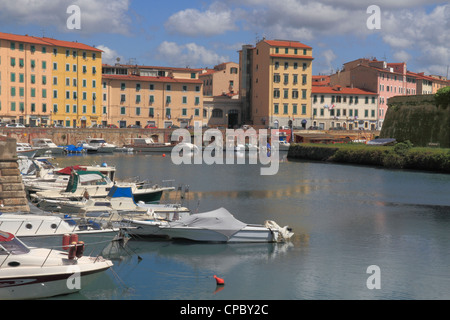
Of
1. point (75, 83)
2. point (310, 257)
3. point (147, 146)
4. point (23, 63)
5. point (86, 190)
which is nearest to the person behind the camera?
point (310, 257)

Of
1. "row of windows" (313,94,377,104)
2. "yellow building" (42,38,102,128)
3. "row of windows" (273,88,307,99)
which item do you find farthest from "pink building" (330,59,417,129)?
"yellow building" (42,38,102,128)

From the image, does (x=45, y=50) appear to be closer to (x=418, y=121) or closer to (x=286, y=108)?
(x=286, y=108)

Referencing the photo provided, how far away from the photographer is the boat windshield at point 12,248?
18.7 m

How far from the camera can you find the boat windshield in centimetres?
1872

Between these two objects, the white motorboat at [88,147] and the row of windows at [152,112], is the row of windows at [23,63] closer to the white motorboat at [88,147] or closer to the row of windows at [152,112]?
the white motorboat at [88,147]

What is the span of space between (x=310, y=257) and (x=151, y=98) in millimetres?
91373

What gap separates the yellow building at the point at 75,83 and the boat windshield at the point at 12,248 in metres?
89.1

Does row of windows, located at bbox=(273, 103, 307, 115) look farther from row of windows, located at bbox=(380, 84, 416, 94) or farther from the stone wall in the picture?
the stone wall

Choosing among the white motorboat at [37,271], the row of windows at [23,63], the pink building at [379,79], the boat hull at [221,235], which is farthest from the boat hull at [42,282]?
the pink building at [379,79]

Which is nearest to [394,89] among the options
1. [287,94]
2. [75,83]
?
[287,94]

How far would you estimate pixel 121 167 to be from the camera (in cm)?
7106

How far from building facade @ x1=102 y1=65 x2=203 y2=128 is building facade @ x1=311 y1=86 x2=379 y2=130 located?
76.4 ft

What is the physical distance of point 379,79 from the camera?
129 m

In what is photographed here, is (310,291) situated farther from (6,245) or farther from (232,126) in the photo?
(232,126)
